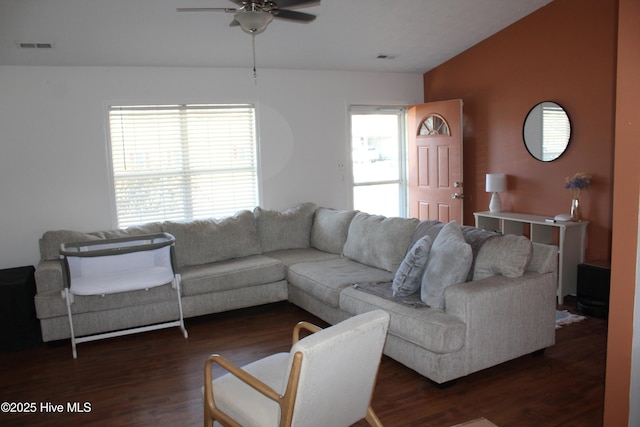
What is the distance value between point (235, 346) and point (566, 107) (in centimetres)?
377

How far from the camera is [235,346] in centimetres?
392

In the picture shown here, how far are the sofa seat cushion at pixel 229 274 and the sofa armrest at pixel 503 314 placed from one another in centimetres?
196

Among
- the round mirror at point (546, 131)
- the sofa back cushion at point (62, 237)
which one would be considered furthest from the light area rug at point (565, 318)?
the sofa back cushion at point (62, 237)

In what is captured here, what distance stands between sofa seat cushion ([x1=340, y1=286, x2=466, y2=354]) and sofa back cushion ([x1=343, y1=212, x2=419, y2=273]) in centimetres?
73

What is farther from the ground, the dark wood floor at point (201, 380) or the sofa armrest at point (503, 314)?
the sofa armrest at point (503, 314)

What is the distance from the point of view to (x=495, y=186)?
5445 millimetres

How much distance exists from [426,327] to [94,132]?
3.70 m

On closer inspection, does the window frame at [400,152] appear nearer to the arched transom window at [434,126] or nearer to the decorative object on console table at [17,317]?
the arched transom window at [434,126]

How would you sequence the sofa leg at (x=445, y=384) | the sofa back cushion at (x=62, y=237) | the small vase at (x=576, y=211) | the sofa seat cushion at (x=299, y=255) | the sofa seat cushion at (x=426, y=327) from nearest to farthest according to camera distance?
the sofa seat cushion at (x=426, y=327) → the sofa leg at (x=445, y=384) → the sofa back cushion at (x=62, y=237) → the small vase at (x=576, y=211) → the sofa seat cushion at (x=299, y=255)

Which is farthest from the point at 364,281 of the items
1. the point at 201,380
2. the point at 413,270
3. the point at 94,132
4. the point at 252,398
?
the point at 94,132

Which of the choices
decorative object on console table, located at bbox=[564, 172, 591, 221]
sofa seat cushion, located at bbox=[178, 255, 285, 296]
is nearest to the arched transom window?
decorative object on console table, located at bbox=[564, 172, 591, 221]

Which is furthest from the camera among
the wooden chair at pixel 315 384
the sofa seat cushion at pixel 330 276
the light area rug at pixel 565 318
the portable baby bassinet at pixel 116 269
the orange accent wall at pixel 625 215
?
the light area rug at pixel 565 318

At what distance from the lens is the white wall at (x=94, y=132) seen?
466 centimetres

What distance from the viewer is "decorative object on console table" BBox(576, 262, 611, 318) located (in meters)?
4.15
